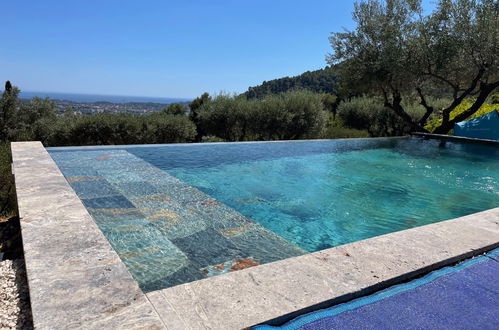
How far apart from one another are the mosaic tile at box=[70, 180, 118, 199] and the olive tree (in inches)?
373

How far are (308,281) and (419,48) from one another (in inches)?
441

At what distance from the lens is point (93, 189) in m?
4.82

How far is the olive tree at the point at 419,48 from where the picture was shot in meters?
10.7

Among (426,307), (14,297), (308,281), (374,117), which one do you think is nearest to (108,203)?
(14,297)

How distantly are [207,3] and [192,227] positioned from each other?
1006 centimetres

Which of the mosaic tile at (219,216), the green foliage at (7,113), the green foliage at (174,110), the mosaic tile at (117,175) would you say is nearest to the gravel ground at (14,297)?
the mosaic tile at (219,216)

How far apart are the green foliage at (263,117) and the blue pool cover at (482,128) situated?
4.42 meters

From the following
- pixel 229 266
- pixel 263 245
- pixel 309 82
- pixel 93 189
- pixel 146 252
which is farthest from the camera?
pixel 309 82

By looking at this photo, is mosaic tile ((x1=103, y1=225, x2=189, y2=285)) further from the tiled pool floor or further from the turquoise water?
the turquoise water

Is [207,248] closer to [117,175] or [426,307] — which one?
[426,307]

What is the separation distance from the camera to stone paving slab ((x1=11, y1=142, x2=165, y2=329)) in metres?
1.56

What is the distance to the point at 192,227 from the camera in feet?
12.0

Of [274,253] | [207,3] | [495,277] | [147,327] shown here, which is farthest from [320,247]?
[207,3]

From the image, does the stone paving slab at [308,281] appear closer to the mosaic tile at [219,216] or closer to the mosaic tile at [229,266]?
the mosaic tile at [229,266]
